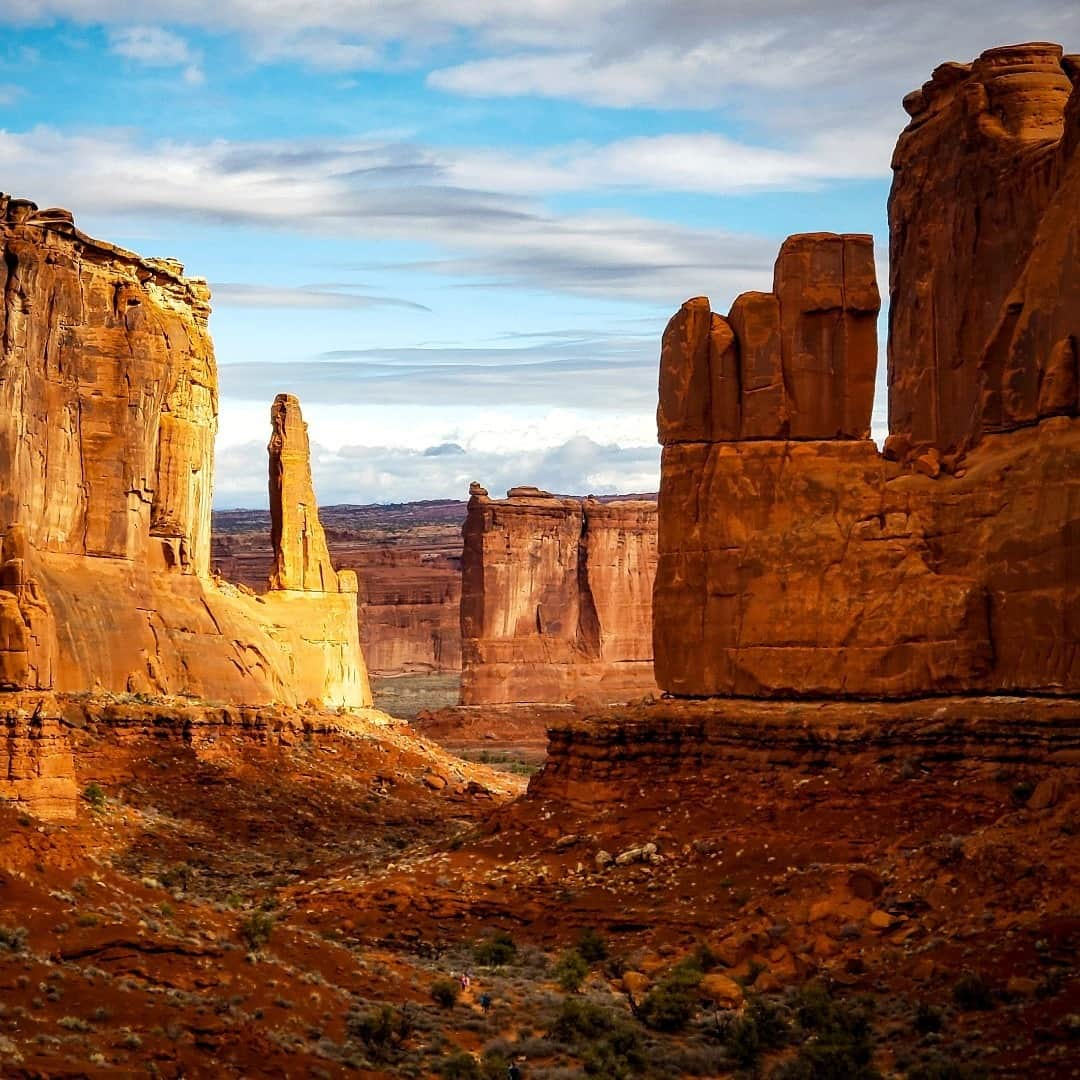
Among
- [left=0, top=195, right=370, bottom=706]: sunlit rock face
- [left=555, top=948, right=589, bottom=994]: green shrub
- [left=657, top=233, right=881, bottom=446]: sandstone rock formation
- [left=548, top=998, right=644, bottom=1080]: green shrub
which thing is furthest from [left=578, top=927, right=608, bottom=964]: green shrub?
[left=0, top=195, right=370, bottom=706]: sunlit rock face

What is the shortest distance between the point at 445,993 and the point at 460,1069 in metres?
3.83

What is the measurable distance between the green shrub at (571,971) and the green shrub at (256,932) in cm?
426

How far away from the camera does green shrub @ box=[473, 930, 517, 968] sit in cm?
3325

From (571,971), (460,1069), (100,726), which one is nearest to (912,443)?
(571,971)

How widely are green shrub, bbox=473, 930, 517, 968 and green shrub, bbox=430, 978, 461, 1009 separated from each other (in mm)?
3393

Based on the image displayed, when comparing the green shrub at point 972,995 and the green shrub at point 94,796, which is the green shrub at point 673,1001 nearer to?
the green shrub at point 972,995

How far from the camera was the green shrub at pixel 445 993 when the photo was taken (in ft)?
95.3

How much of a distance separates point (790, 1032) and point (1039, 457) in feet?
31.4

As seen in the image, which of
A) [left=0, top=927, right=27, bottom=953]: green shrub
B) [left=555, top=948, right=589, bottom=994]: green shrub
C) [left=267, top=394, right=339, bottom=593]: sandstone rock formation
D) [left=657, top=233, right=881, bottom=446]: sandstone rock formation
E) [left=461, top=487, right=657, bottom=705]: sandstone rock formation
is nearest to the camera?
[left=0, top=927, right=27, bottom=953]: green shrub

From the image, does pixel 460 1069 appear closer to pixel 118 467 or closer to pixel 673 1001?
pixel 673 1001

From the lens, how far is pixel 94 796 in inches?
1861

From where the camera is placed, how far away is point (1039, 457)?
3344 centimetres

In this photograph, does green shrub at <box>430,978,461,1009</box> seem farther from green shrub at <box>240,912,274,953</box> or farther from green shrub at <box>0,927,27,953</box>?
green shrub at <box>0,927,27,953</box>

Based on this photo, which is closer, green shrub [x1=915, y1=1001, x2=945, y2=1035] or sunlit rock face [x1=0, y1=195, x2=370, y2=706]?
green shrub [x1=915, y1=1001, x2=945, y2=1035]
